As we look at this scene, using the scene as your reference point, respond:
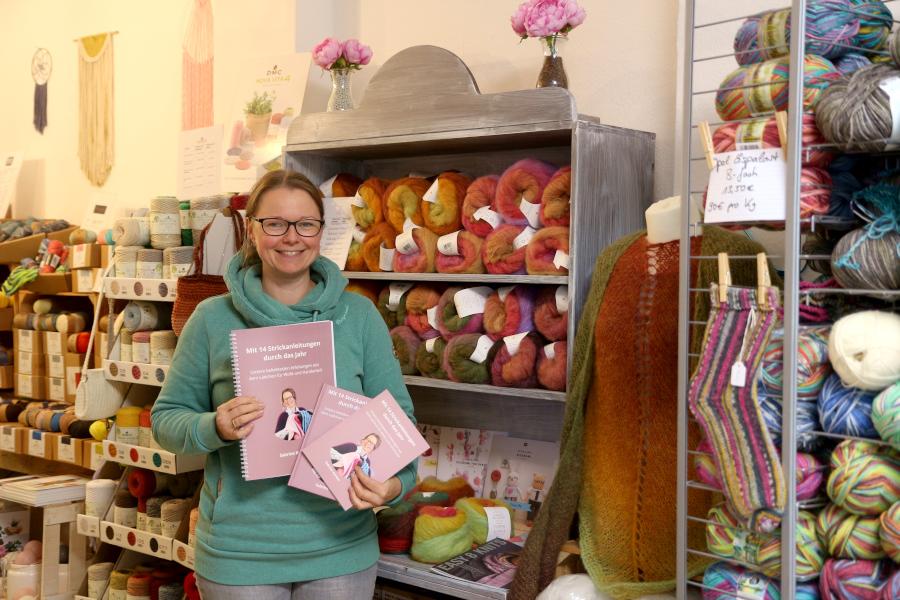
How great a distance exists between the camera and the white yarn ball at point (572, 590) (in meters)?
1.88

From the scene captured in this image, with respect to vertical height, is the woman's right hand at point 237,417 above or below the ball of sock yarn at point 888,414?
below

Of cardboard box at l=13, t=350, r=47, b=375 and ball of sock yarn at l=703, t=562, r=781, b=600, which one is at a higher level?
cardboard box at l=13, t=350, r=47, b=375

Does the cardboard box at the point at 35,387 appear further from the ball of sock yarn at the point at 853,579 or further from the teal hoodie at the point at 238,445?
the ball of sock yarn at the point at 853,579

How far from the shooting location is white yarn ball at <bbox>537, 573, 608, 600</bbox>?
1880 mm

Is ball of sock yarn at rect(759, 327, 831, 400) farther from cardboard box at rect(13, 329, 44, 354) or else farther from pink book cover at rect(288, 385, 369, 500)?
cardboard box at rect(13, 329, 44, 354)

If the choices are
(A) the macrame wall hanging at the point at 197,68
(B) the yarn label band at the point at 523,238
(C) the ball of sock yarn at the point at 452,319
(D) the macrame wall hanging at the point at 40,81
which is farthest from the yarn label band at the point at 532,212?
(D) the macrame wall hanging at the point at 40,81

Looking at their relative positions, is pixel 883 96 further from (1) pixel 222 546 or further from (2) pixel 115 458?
(2) pixel 115 458

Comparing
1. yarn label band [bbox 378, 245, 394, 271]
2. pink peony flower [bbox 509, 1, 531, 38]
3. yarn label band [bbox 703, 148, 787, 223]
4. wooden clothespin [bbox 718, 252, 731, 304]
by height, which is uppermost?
pink peony flower [bbox 509, 1, 531, 38]

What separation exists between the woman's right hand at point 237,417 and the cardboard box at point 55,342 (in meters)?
2.21

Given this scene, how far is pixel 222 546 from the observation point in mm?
1829

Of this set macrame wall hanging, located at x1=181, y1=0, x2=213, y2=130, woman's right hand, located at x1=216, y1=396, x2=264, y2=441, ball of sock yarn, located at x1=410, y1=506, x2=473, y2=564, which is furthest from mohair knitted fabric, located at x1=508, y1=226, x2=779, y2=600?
macrame wall hanging, located at x1=181, y1=0, x2=213, y2=130

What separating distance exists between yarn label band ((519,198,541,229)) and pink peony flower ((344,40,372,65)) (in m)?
0.76

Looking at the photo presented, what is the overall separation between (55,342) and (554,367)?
94.6 inches

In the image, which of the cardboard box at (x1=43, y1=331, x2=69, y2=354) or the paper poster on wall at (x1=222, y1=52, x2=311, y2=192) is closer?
the paper poster on wall at (x1=222, y1=52, x2=311, y2=192)
